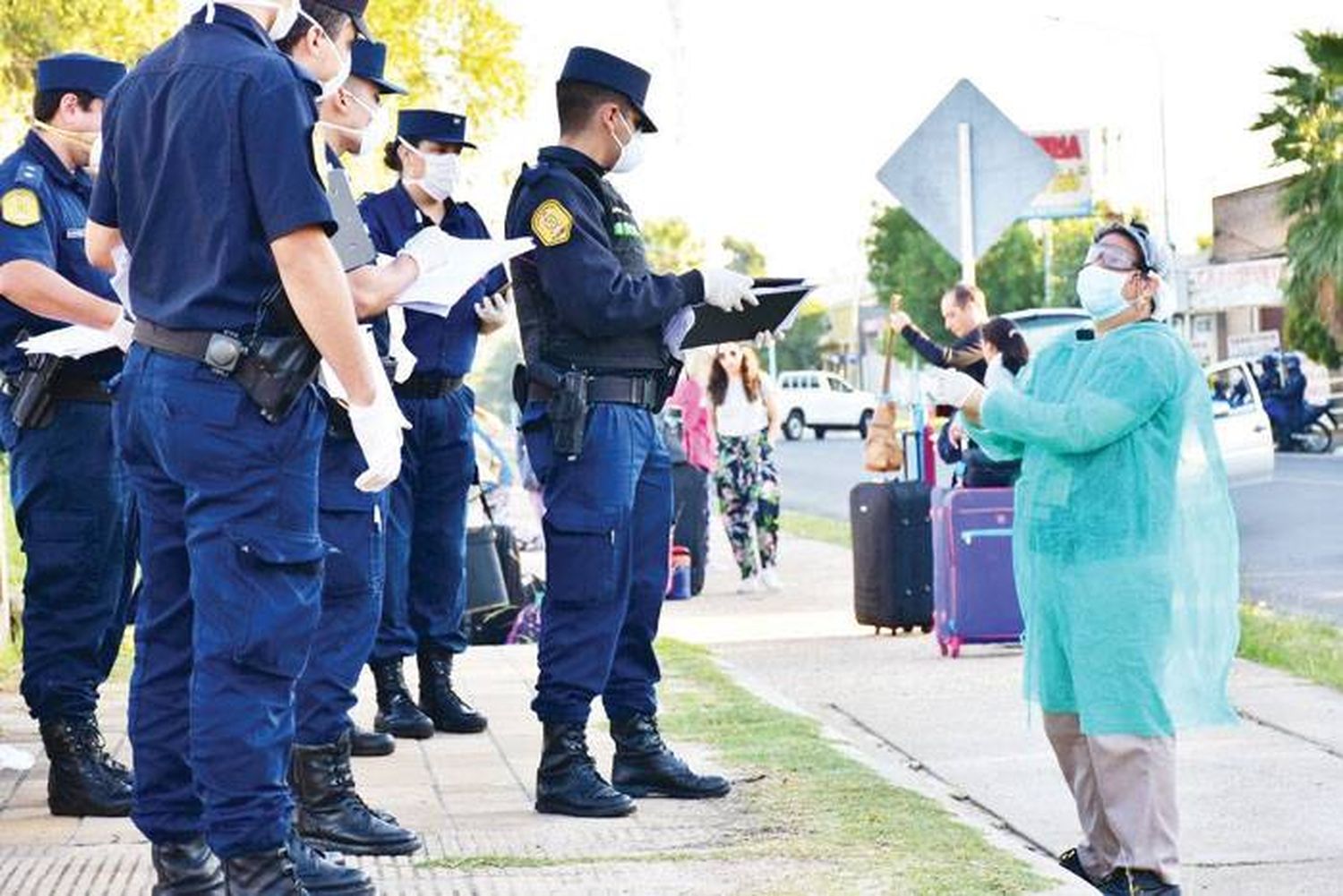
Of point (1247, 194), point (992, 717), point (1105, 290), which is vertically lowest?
point (992, 717)

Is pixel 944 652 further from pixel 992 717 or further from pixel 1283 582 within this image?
pixel 1283 582

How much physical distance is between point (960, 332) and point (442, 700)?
4.43m

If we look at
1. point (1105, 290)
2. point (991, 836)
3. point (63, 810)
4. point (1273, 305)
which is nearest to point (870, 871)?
point (991, 836)

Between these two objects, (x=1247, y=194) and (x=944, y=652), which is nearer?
(x=944, y=652)

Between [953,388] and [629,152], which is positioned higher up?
[629,152]

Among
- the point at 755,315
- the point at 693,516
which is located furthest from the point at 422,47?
the point at 755,315

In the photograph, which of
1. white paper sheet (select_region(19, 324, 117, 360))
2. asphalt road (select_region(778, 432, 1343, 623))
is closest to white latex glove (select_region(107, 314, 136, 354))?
white paper sheet (select_region(19, 324, 117, 360))

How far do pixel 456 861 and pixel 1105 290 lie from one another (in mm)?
2138

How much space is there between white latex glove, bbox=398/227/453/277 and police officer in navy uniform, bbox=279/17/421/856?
4.4 inches

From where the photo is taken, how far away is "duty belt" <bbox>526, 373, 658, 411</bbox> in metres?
7.03

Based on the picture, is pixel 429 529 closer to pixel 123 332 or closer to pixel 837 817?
pixel 837 817

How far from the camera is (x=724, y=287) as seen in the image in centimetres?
705

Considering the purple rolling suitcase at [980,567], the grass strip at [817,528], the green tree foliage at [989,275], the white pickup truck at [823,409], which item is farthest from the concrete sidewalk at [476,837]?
the green tree foliage at [989,275]

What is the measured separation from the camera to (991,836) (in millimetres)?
6504
